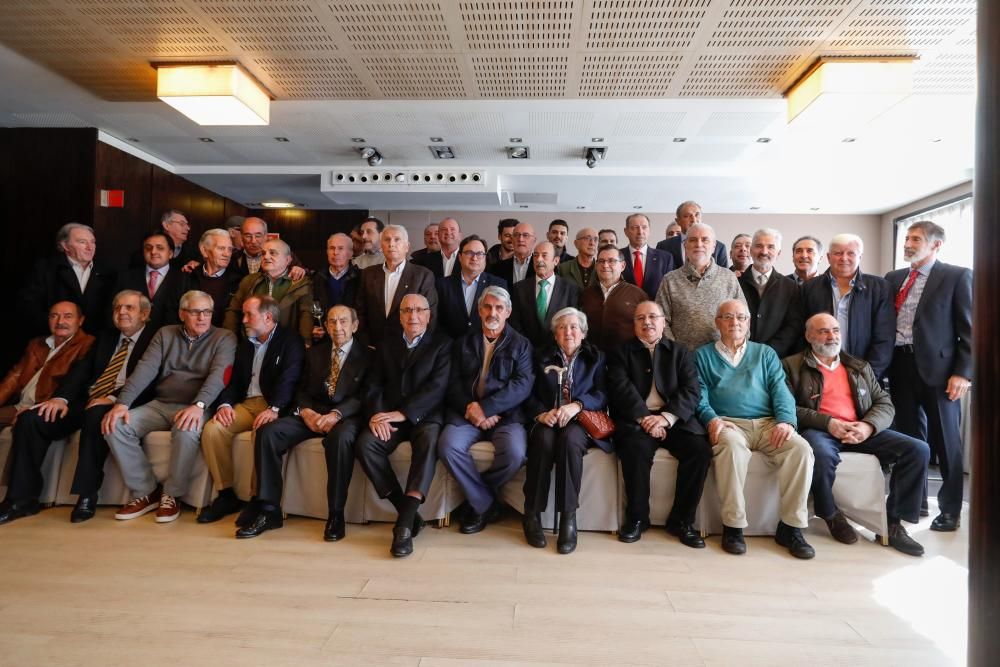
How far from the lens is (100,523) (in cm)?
337

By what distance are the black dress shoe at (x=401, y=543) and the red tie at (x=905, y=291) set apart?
3.49 meters

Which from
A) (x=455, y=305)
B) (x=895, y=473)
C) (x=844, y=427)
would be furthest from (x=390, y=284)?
(x=895, y=473)

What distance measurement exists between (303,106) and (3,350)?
4.07 m

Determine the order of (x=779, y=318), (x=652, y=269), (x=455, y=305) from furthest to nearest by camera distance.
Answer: (x=652, y=269) < (x=455, y=305) < (x=779, y=318)

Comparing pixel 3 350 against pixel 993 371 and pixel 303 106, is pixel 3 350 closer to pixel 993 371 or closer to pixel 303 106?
pixel 303 106

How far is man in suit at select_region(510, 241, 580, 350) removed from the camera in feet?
13.4

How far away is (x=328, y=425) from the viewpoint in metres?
3.45

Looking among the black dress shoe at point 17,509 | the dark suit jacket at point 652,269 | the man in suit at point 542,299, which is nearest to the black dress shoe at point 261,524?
the black dress shoe at point 17,509

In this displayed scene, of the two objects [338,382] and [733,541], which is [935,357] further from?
[338,382]

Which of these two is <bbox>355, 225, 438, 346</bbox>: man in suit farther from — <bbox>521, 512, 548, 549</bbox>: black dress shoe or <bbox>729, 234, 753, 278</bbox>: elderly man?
<bbox>729, 234, 753, 278</bbox>: elderly man

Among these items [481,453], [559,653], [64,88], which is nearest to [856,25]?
[481,453]

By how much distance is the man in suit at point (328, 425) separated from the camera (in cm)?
327

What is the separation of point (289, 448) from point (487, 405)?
1.24 metres

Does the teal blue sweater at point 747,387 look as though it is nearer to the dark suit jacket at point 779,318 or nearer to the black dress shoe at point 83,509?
the dark suit jacket at point 779,318
